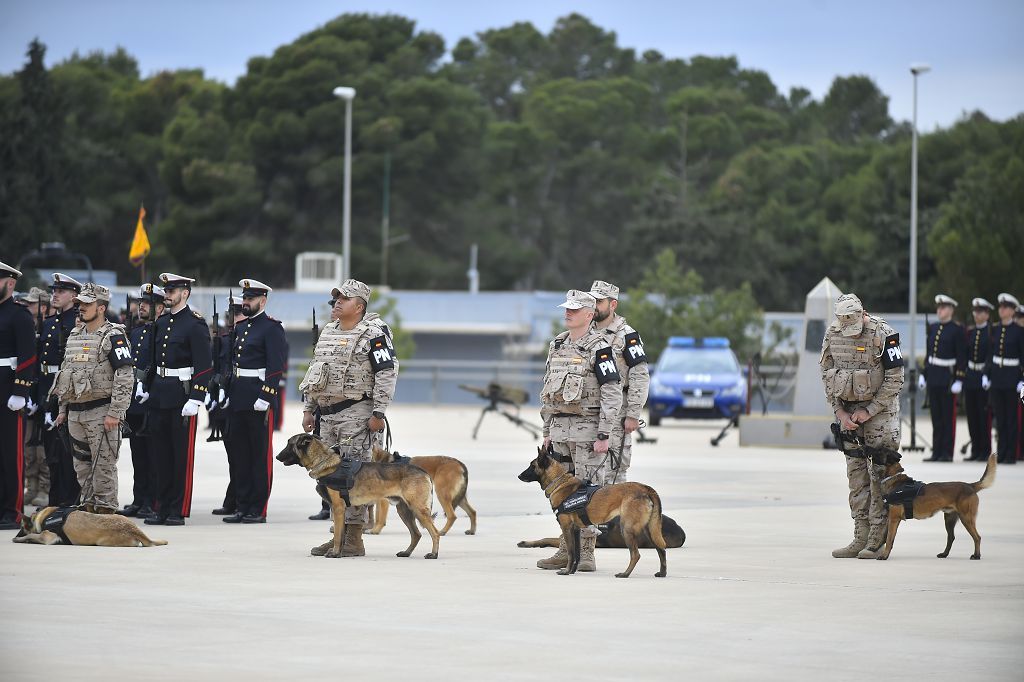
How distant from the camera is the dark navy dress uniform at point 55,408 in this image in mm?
15961

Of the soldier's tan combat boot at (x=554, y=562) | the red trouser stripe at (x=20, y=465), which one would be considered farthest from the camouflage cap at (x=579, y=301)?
the red trouser stripe at (x=20, y=465)

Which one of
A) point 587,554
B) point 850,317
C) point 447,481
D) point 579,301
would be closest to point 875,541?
point 850,317

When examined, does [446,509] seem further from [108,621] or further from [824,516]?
[108,621]

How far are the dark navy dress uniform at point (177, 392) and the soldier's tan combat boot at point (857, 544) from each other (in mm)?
5697

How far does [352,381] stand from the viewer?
14.1 metres

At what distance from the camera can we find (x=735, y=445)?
96.6 ft

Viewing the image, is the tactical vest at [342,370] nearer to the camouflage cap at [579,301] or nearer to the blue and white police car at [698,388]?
the camouflage cap at [579,301]

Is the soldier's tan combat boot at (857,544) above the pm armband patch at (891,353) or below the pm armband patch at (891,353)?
below

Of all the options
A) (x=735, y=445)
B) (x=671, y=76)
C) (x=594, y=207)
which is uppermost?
(x=671, y=76)

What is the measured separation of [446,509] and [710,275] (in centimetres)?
5508

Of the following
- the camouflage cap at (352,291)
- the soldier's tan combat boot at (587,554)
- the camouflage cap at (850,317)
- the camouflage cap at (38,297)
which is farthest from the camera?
the camouflage cap at (38,297)

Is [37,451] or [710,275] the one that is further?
[710,275]

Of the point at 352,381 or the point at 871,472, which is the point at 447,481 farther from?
the point at 871,472

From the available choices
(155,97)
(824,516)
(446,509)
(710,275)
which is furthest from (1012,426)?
(155,97)
